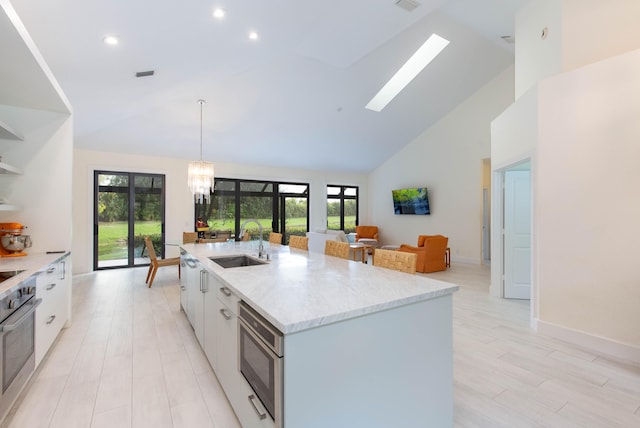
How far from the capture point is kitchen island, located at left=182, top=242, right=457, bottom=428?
119 cm

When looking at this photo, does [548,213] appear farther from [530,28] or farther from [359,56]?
[359,56]

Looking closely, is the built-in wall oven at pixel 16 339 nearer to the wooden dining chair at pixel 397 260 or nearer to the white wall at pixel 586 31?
the wooden dining chair at pixel 397 260

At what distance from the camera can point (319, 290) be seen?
1644 millimetres

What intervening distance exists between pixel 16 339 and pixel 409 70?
22.3 ft

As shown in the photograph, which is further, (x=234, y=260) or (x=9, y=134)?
(x=234, y=260)

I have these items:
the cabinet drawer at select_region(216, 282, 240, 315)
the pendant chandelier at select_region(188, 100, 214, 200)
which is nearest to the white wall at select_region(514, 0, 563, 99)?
the cabinet drawer at select_region(216, 282, 240, 315)

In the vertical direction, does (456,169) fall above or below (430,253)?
above

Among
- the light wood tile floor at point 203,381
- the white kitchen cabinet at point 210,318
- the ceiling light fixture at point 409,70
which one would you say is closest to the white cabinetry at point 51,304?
the light wood tile floor at point 203,381

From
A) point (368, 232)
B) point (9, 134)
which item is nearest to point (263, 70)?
point (9, 134)

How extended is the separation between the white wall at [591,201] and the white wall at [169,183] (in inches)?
259

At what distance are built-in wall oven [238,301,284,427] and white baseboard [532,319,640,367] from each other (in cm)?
318

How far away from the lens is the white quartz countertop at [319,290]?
1256 millimetres

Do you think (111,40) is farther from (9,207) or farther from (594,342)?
(594,342)

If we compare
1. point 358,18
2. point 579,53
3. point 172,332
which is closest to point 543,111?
point 579,53
